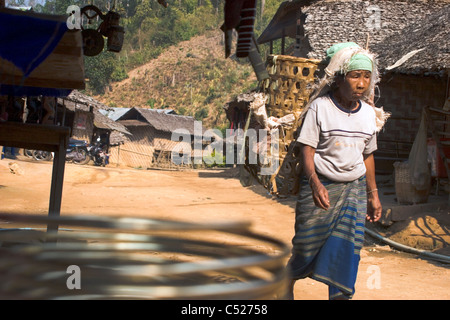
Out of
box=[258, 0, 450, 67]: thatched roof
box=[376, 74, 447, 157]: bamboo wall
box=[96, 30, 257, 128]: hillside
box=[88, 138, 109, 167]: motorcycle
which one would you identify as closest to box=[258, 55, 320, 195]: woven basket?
box=[376, 74, 447, 157]: bamboo wall

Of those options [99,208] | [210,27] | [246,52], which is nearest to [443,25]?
[99,208]

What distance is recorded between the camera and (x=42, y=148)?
368 centimetres

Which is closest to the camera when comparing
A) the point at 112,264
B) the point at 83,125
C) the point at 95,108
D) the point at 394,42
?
the point at 112,264

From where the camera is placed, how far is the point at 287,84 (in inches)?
344

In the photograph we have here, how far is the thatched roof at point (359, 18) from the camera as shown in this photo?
53.3 feet

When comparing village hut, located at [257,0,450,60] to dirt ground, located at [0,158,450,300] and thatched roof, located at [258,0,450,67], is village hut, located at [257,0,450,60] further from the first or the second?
dirt ground, located at [0,158,450,300]

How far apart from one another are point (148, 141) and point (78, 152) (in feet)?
28.7

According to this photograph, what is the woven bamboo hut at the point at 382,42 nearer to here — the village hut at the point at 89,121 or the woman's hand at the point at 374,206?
the woman's hand at the point at 374,206

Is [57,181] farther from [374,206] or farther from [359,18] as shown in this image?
[359,18]

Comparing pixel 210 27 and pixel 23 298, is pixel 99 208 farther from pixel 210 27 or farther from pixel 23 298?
pixel 210 27

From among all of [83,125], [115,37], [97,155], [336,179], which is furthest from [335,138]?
[83,125]

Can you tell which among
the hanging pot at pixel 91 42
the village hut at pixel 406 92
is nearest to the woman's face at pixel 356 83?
the hanging pot at pixel 91 42

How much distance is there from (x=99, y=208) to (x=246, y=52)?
295 inches

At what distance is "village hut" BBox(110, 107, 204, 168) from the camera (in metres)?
33.6
